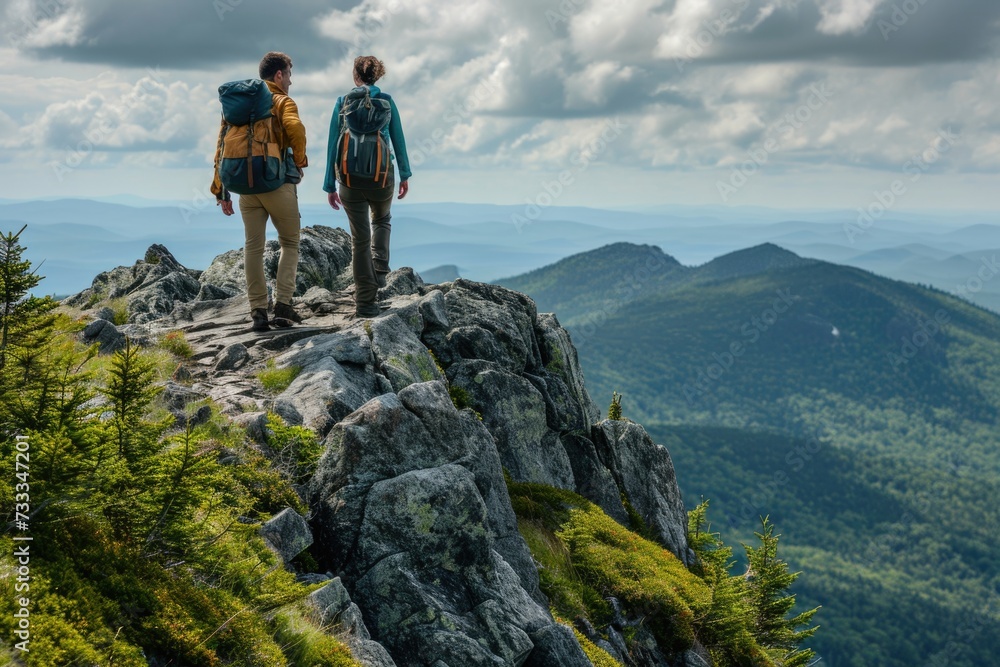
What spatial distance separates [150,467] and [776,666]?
16.0 m

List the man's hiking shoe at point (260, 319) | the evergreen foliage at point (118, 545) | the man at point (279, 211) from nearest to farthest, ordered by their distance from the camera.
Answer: the evergreen foliage at point (118, 545), the man at point (279, 211), the man's hiking shoe at point (260, 319)

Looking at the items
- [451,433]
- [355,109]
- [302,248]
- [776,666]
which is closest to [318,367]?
[451,433]

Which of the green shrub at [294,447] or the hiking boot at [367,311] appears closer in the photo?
the green shrub at [294,447]

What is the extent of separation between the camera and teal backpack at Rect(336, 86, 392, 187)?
14016mm

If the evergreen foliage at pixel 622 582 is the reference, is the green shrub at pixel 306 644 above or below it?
above

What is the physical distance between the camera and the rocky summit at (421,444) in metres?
8.31

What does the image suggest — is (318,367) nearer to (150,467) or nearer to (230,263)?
(150,467)

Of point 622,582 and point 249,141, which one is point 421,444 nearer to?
point 622,582

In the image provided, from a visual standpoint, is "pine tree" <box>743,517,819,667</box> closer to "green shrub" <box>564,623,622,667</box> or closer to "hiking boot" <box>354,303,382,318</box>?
"green shrub" <box>564,623,622,667</box>

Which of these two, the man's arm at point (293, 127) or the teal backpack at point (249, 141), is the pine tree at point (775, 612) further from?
the teal backpack at point (249, 141)

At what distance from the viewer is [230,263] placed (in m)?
26.7

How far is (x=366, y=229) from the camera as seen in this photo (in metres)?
15.2

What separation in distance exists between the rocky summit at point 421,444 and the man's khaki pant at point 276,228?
930 millimetres

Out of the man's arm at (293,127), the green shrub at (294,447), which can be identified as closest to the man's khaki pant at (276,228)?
the man's arm at (293,127)
